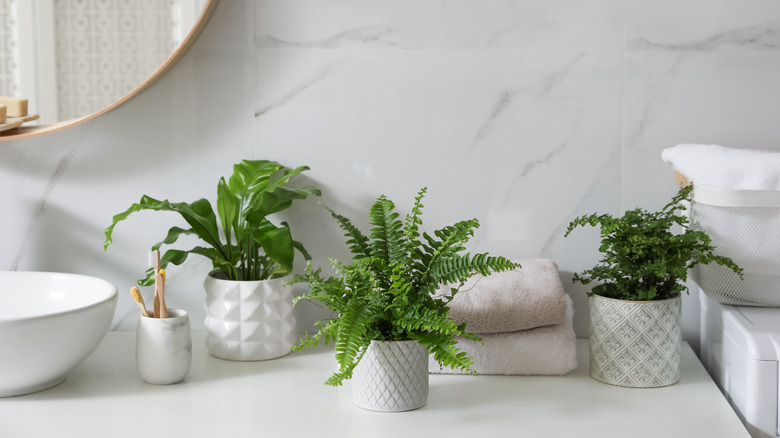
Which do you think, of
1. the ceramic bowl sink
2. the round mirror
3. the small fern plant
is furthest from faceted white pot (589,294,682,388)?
the round mirror

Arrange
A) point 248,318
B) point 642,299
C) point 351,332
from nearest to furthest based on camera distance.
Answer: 1. point 351,332
2. point 642,299
3. point 248,318

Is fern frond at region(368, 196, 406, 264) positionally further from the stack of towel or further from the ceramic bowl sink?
the ceramic bowl sink

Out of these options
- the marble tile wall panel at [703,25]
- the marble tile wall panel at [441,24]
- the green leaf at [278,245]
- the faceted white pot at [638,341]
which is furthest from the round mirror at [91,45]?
the faceted white pot at [638,341]

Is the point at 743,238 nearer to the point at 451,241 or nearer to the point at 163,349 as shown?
the point at 451,241

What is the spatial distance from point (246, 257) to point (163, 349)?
0.23 meters

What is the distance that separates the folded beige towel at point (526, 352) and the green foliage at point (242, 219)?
1.04ft

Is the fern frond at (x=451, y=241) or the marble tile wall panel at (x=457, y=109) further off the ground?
the marble tile wall panel at (x=457, y=109)

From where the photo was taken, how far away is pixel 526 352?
109 centimetres

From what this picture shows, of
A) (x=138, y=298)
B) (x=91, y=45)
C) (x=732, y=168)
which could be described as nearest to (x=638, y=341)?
(x=732, y=168)

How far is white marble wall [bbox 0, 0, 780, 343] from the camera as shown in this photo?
120cm

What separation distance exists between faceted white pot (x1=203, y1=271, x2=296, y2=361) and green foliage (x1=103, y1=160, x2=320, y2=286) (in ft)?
0.15

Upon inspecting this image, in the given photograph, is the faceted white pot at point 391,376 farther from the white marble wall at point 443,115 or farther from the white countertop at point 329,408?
the white marble wall at point 443,115

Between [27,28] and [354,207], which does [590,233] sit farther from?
[27,28]

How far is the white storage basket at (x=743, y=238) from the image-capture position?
99 centimetres
